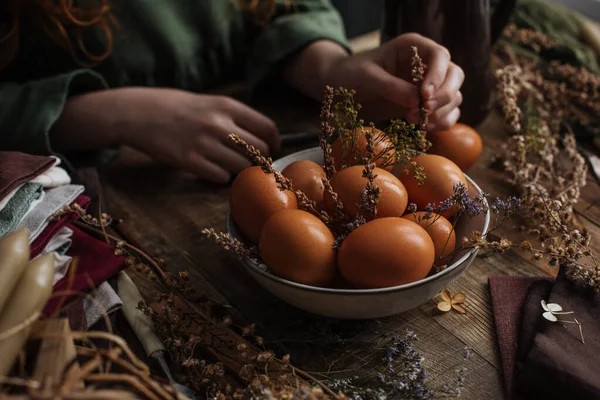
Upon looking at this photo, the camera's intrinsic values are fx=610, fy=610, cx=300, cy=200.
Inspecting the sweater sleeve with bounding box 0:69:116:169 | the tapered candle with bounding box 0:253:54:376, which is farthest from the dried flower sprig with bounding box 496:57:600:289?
the sweater sleeve with bounding box 0:69:116:169

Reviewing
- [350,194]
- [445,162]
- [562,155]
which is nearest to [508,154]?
[562,155]

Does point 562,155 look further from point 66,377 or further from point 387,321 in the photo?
point 66,377

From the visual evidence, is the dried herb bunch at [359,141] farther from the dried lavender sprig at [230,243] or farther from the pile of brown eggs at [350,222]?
the dried lavender sprig at [230,243]

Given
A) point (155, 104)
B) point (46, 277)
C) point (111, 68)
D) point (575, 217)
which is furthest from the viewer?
point (111, 68)

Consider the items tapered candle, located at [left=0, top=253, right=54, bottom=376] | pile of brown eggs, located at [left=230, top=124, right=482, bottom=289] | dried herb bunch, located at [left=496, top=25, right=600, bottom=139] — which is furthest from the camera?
dried herb bunch, located at [left=496, top=25, right=600, bottom=139]

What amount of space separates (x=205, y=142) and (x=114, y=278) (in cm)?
27

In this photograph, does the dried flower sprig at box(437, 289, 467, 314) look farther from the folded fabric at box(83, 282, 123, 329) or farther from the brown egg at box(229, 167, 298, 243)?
the folded fabric at box(83, 282, 123, 329)

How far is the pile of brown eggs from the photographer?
56 centimetres

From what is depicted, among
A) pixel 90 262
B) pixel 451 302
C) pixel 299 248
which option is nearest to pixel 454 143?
pixel 451 302

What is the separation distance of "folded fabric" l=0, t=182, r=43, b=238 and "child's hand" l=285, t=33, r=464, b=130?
1.43 feet

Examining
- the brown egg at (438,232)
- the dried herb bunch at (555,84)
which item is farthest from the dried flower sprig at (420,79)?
the dried herb bunch at (555,84)

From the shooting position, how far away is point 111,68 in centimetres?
108

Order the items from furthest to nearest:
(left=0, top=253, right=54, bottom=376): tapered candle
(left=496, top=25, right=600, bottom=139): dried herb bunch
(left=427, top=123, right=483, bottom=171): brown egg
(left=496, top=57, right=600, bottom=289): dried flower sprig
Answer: (left=496, top=25, right=600, bottom=139): dried herb bunch, (left=427, top=123, right=483, bottom=171): brown egg, (left=496, top=57, right=600, bottom=289): dried flower sprig, (left=0, top=253, right=54, bottom=376): tapered candle

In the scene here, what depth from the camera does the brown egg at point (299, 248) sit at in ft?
1.87
